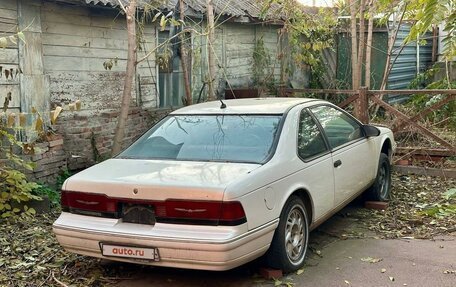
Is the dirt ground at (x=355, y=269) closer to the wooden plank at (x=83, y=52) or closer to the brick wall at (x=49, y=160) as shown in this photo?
the brick wall at (x=49, y=160)

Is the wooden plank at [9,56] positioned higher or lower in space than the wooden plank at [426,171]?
higher

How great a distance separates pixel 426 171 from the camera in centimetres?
841

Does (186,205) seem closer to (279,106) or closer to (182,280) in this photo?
(182,280)

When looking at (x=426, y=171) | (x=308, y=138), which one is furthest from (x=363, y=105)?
(x=308, y=138)

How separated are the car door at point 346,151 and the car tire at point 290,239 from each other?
81 centimetres

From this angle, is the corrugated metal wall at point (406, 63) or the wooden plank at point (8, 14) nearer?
the wooden plank at point (8, 14)

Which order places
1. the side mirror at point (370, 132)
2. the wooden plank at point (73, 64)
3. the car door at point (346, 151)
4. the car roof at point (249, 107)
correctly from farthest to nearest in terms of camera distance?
the wooden plank at point (73, 64)
the side mirror at point (370, 132)
the car door at point (346, 151)
the car roof at point (249, 107)

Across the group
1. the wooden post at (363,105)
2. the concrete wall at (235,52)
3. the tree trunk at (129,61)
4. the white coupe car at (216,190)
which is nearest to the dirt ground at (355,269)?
the white coupe car at (216,190)

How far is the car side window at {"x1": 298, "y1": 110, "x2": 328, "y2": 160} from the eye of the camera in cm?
492

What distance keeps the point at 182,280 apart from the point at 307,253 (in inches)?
52.0

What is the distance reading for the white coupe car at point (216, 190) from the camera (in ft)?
12.5

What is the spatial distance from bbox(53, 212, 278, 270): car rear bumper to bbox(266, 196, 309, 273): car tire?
14cm

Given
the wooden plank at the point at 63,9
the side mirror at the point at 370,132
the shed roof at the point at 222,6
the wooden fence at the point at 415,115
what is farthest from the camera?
the wooden fence at the point at 415,115

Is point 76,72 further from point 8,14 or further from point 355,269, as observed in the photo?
point 355,269
